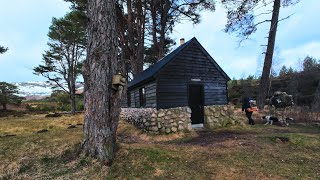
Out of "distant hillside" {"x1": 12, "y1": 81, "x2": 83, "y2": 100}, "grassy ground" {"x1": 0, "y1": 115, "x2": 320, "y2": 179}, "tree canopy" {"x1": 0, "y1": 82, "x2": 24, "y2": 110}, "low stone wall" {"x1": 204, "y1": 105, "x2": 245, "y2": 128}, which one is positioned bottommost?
"grassy ground" {"x1": 0, "y1": 115, "x2": 320, "y2": 179}

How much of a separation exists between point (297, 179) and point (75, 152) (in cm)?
647

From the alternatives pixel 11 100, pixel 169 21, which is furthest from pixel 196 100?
pixel 11 100

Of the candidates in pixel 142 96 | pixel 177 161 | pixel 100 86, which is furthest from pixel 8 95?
pixel 177 161

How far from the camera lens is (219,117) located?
14609 millimetres

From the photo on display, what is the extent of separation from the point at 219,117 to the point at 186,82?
313 centimetres

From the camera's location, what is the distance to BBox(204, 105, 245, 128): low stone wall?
14.2 meters

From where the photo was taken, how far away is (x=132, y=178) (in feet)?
20.7

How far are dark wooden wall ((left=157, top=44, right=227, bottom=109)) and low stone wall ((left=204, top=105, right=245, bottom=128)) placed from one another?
0.37 metres

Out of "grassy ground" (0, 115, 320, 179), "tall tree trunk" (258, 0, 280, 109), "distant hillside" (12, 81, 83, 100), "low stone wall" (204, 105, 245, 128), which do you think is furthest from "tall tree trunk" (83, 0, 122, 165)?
"distant hillside" (12, 81, 83, 100)

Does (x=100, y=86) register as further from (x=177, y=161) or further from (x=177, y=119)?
(x=177, y=119)

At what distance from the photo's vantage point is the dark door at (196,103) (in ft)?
46.6

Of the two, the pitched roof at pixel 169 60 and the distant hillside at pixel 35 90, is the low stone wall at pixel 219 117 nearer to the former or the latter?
the pitched roof at pixel 169 60

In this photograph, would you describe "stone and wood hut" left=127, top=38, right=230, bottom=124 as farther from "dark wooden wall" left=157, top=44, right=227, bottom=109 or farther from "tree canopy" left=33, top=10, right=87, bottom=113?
"tree canopy" left=33, top=10, right=87, bottom=113

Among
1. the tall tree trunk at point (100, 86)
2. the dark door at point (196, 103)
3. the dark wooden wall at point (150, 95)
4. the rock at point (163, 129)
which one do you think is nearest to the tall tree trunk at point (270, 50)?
the dark door at point (196, 103)
